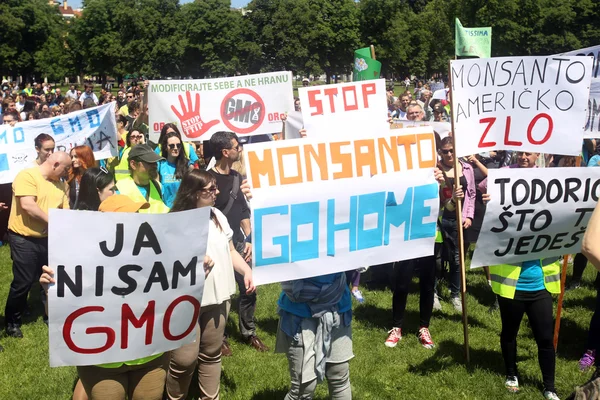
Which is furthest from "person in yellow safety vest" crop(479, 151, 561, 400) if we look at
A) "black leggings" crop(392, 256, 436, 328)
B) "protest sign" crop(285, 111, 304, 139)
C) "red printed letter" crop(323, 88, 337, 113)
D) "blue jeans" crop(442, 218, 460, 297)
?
"protest sign" crop(285, 111, 304, 139)

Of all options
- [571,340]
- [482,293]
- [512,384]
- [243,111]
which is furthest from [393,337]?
[243,111]

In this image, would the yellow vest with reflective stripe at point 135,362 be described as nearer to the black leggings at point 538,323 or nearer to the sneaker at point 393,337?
the black leggings at point 538,323

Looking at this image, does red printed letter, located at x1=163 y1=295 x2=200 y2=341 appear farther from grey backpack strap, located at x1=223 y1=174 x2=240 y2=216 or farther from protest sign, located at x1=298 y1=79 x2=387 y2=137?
grey backpack strap, located at x1=223 y1=174 x2=240 y2=216

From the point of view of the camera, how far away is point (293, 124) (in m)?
8.46

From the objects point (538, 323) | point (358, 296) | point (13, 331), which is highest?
point (538, 323)

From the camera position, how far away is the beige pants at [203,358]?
14.8 feet

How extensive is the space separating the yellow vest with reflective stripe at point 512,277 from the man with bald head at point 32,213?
436 centimetres

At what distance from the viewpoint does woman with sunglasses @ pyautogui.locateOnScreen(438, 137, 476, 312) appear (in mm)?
6855

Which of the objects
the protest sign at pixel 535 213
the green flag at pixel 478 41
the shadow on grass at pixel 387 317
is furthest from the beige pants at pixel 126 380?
the green flag at pixel 478 41

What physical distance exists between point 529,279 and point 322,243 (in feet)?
6.37

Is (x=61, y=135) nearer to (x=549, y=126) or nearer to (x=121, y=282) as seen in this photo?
(x=121, y=282)

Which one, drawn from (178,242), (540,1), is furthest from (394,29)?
(178,242)

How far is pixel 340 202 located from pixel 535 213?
179 centimetres

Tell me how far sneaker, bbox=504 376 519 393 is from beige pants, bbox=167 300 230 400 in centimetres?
265
